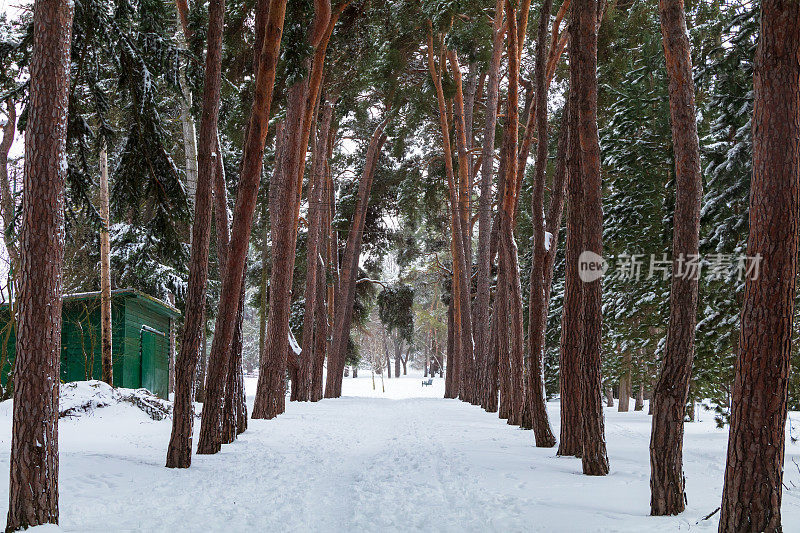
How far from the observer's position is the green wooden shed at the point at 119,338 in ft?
58.1

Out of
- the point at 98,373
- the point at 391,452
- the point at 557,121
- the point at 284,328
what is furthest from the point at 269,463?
the point at 557,121

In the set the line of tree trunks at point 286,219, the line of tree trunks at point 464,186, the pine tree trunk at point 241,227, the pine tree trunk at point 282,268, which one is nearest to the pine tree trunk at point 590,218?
the pine tree trunk at point 241,227

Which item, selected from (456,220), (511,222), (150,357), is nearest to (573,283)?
(511,222)

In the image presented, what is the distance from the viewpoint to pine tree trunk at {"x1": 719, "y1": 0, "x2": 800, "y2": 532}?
4.17 meters

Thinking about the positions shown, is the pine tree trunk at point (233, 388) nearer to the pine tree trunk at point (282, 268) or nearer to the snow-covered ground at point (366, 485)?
the snow-covered ground at point (366, 485)

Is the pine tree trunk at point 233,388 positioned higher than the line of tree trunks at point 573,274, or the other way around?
the line of tree trunks at point 573,274

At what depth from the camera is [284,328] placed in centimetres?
1516

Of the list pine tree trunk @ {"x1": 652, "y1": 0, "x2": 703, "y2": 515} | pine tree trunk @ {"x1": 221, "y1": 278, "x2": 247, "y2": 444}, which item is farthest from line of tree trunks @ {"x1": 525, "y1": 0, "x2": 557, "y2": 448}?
pine tree trunk @ {"x1": 652, "y1": 0, "x2": 703, "y2": 515}

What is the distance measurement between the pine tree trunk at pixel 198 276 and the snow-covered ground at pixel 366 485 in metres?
0.35

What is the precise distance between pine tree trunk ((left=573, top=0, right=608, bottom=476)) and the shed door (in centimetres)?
1660

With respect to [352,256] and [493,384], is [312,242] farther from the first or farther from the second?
[493,384]

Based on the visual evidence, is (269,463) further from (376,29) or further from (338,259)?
(338,259)

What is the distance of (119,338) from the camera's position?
19.0 meters

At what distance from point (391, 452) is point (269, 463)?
185 cm
